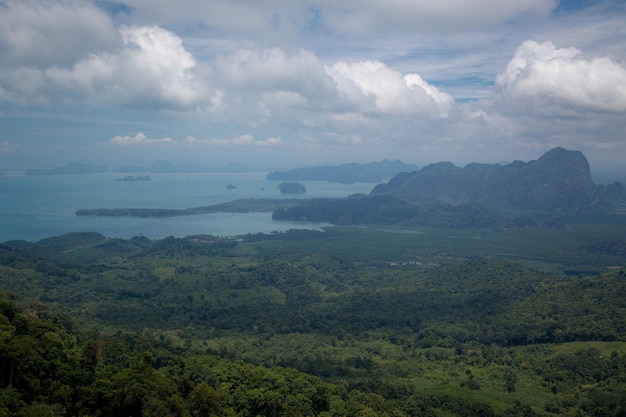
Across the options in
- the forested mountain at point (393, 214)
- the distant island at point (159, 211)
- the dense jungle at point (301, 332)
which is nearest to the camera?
the dense jungle at point (301, 332)

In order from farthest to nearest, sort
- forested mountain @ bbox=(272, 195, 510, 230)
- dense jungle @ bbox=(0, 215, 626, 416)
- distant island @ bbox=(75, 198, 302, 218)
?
1. distant island @ bbox=(75, 198, 302, 218)
2. forested mountain @ bbox=(272, 195, 510, 230)
3. dense jungle @ bbox=(0, 215, 626, 416)

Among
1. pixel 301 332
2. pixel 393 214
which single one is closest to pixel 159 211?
pixel 393 214

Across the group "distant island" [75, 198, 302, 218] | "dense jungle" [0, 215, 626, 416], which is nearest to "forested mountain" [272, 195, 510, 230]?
"distant island" [75, 198, 302, 218]

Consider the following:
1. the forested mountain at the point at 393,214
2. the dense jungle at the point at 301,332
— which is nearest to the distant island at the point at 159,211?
the forested mountain at the point at 393,214

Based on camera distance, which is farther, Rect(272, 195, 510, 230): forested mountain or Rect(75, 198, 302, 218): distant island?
Rect(75, 198, 302, 218): distant island

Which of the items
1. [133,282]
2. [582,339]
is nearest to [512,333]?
[582,339]

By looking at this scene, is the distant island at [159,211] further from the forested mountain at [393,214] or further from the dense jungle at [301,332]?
the dense jungle at [301,332]

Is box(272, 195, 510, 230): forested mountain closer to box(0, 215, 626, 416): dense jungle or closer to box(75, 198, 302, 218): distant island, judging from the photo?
box(75, 198, 302, 218): distant island

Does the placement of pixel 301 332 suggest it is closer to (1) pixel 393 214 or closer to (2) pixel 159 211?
(1) pixel 393 214

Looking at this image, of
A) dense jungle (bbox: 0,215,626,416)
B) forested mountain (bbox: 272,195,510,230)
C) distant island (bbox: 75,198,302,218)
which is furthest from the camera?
distant island (bbox: 75,198,302,218)
